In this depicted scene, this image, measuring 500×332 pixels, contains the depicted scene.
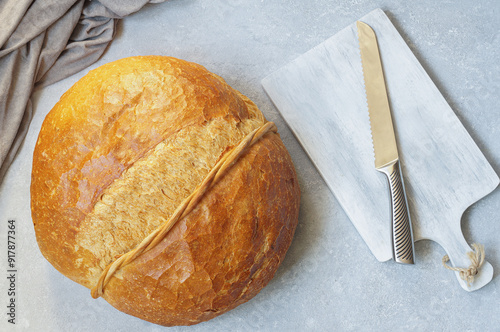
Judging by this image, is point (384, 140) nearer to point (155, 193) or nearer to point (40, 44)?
point (155, 193)

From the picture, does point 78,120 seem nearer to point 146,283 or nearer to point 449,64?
point 146,283

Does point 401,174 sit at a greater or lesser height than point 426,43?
lesser

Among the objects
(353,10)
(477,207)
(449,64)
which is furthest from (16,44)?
(477,207)

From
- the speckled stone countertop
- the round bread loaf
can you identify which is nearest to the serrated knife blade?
the speckled stone countertop

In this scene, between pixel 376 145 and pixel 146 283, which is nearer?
pixel 146 283

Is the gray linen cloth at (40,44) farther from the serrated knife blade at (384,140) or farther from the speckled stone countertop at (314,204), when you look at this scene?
the serrated knife blade at (384,140)

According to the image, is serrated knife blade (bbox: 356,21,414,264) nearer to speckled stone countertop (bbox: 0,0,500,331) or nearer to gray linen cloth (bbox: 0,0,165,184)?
speckled stone countertop (bbox: 0,0,500,331)
